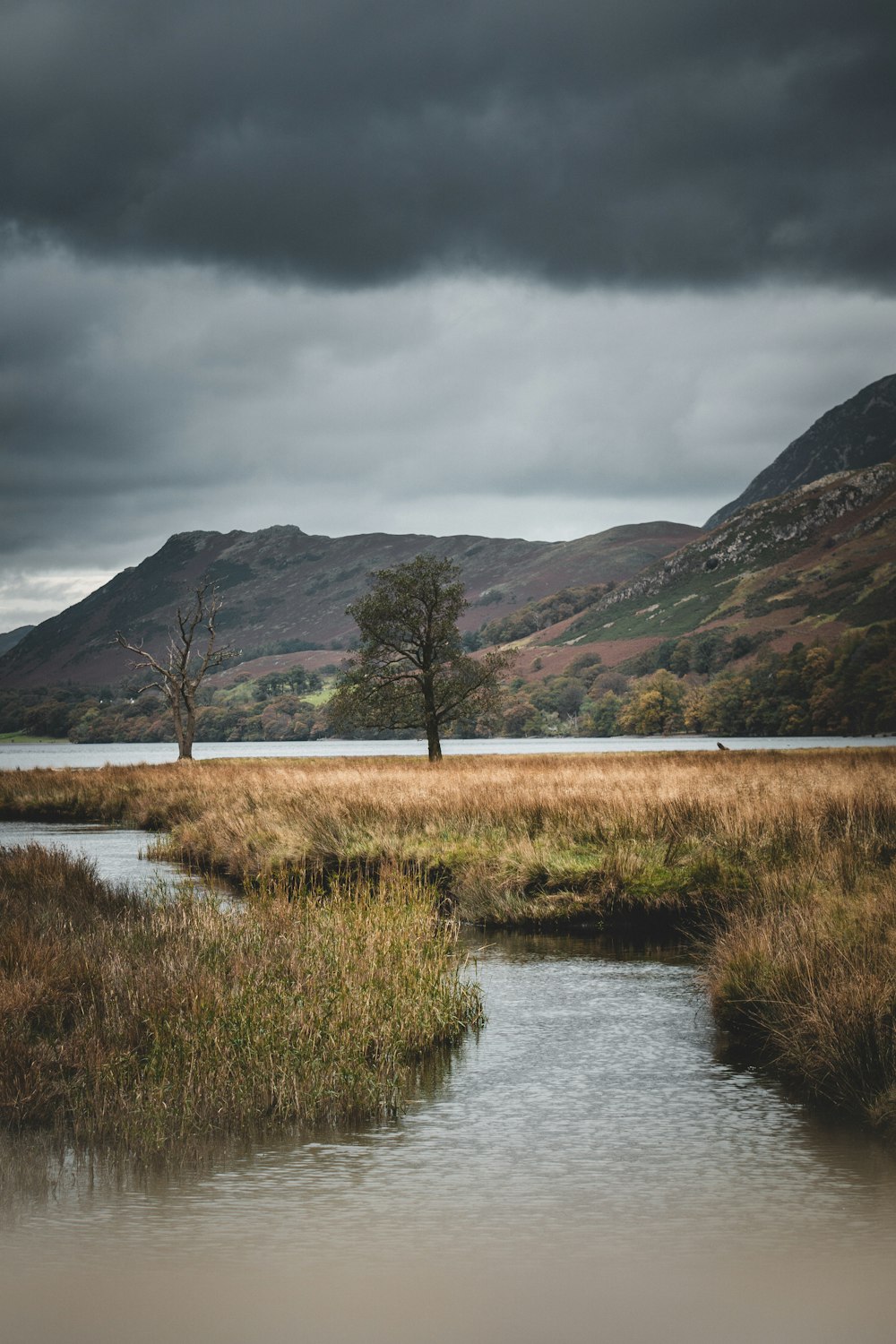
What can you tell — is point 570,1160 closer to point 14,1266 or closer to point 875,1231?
point 875,1231

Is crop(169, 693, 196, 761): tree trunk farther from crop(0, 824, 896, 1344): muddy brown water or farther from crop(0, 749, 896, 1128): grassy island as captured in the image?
crop(0, 824, 896, 1344): muddy brown water

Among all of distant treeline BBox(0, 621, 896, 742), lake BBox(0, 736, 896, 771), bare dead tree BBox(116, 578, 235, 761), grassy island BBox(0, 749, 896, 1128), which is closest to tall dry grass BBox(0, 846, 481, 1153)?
grassy island BBox(0, 749, 896, 1128)

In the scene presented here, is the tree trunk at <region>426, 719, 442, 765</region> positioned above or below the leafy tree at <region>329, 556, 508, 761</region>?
below

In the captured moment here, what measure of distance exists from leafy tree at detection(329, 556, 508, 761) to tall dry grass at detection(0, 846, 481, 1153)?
3503cm

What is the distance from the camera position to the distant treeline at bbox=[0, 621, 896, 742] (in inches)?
4528

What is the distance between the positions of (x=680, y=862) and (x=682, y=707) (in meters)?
→ 132

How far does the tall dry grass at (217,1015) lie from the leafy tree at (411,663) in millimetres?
35034

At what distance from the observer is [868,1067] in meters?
8.04

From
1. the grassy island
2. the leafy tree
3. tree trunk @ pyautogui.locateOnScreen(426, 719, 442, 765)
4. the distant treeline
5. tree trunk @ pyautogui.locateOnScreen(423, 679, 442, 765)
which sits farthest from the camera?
the distant treeline

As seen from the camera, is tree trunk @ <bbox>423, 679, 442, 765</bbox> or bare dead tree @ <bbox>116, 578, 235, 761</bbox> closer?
tree trunk @ <bbox>423, 679, 442, 765</bbox>

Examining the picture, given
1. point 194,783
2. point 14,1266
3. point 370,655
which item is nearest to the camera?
point 14,1266

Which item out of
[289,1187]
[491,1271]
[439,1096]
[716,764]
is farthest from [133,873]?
[716,764]

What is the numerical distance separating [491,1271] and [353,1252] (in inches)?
28.8

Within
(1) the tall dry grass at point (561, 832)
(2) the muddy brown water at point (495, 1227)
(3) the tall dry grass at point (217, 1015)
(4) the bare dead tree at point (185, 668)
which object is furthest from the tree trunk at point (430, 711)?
(2) the muddy brown water at point (495, 1227)
